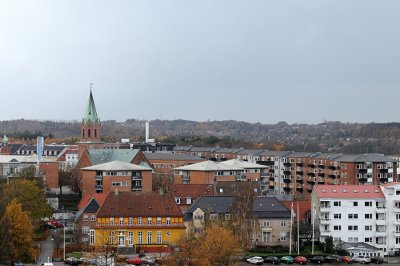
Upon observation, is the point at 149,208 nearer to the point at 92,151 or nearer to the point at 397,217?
the point at 397,217

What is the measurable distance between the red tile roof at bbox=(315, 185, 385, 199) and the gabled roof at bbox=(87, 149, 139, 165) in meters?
33.2

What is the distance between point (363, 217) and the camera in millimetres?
60344

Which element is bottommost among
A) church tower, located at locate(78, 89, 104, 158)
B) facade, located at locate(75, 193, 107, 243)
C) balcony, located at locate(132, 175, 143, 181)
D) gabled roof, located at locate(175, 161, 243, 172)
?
facade, located at locate(75, 193, 107, 243)

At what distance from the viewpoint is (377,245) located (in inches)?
2352

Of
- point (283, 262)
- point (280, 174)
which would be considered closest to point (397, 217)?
point (283, 262)

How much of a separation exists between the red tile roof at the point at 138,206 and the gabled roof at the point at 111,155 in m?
31.1

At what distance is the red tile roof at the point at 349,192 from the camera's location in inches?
2388

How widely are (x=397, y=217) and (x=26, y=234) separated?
27.4m

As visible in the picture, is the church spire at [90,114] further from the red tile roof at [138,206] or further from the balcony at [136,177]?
the red tile roof at [138,206]

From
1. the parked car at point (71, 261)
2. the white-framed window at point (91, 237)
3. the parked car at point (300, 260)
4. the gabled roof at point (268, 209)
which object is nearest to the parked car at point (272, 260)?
the parked car at point (300, 260)

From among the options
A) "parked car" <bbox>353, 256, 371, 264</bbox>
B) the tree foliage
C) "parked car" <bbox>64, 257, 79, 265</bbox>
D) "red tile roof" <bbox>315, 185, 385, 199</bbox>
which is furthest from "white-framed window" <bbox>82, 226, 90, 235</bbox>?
"parked car" <bbox>353, 256, 371, 264</bbox>

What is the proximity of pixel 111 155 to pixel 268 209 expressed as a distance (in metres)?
34.7

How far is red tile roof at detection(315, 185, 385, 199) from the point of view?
60656mm

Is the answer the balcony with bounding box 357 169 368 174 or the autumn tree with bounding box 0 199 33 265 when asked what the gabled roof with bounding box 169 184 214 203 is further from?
the balcony with bounding box 357 169 368 174
